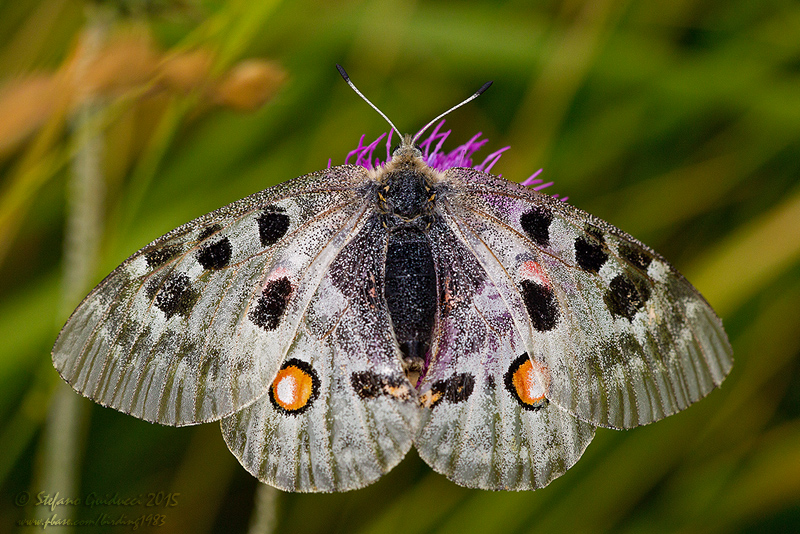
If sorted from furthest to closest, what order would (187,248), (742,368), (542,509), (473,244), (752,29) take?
1. (752,29)
2. (742,368)
3. (542,509)
4. (473,244)
5. (187,248)

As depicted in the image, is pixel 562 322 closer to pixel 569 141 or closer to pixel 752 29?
pixel 569 141

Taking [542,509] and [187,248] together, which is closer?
[187,248]

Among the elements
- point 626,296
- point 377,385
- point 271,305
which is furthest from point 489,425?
point 271,305

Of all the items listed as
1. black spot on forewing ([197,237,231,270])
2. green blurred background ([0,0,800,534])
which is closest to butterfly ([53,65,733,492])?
black spot on forewing ([197,237,231,270])

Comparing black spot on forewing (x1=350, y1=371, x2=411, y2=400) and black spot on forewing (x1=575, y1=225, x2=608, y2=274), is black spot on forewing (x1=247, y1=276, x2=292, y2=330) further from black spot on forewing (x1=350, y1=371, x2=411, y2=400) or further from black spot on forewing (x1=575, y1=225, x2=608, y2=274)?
black spot on forewing (x1=575, y1=225, x2=608, y2=274)

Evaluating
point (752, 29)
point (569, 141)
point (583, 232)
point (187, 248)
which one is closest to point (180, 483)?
point (187, 248)

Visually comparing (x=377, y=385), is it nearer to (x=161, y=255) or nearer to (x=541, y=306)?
(x=541, y=306)
